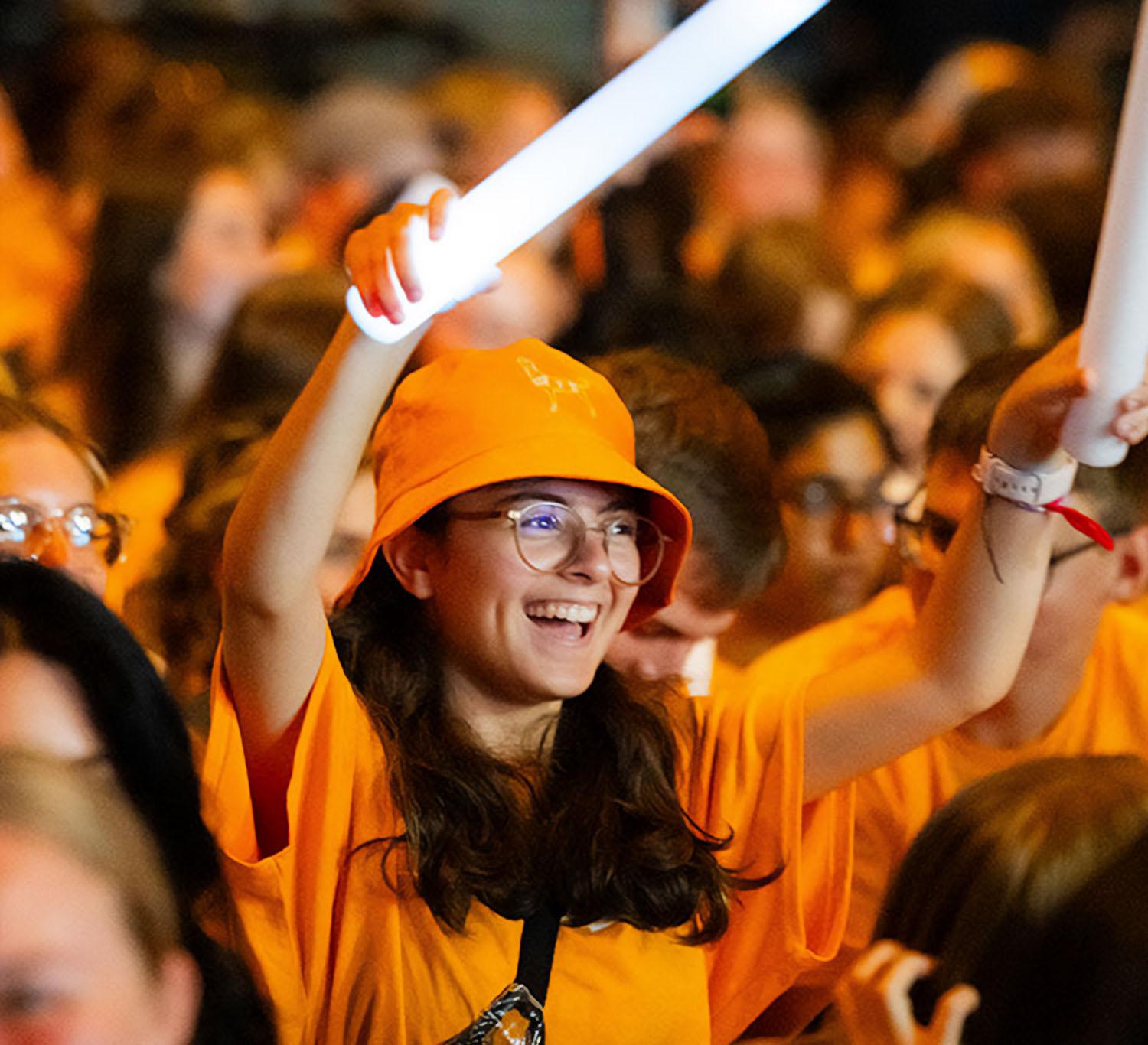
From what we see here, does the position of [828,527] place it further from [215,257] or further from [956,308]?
[215,257]

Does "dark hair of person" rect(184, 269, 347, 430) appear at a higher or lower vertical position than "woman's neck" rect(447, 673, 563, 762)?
higher

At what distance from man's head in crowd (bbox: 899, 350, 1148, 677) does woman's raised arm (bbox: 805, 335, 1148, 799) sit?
0.33 metres

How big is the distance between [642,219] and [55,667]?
3483 mm

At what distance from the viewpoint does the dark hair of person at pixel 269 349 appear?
312cm

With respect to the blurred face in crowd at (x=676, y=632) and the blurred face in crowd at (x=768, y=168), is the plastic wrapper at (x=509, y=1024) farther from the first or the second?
the blurred face in crowd at (x=768, y=168)

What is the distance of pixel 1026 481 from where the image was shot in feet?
5.91

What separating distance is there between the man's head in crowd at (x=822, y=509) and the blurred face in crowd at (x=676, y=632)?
1.87 feet

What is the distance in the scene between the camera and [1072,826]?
1507 millimetres

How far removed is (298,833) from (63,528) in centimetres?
59

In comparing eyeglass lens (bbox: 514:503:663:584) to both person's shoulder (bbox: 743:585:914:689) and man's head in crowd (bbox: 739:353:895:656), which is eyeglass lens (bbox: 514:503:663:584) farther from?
man's head in crowd (bbox: 739:353:895:656)

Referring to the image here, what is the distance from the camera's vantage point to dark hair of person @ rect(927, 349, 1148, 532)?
2.24 m

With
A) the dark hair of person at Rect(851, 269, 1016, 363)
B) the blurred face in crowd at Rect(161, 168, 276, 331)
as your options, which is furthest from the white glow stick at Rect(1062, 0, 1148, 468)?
the blurred face in crowd at Rect(161, 168, 276, 331)

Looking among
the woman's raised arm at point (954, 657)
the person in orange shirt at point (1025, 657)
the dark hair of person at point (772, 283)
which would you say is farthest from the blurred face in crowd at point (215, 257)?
the woman's raised arm at point (954, 657)

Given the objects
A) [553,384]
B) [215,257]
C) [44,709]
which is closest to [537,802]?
[553,384]
